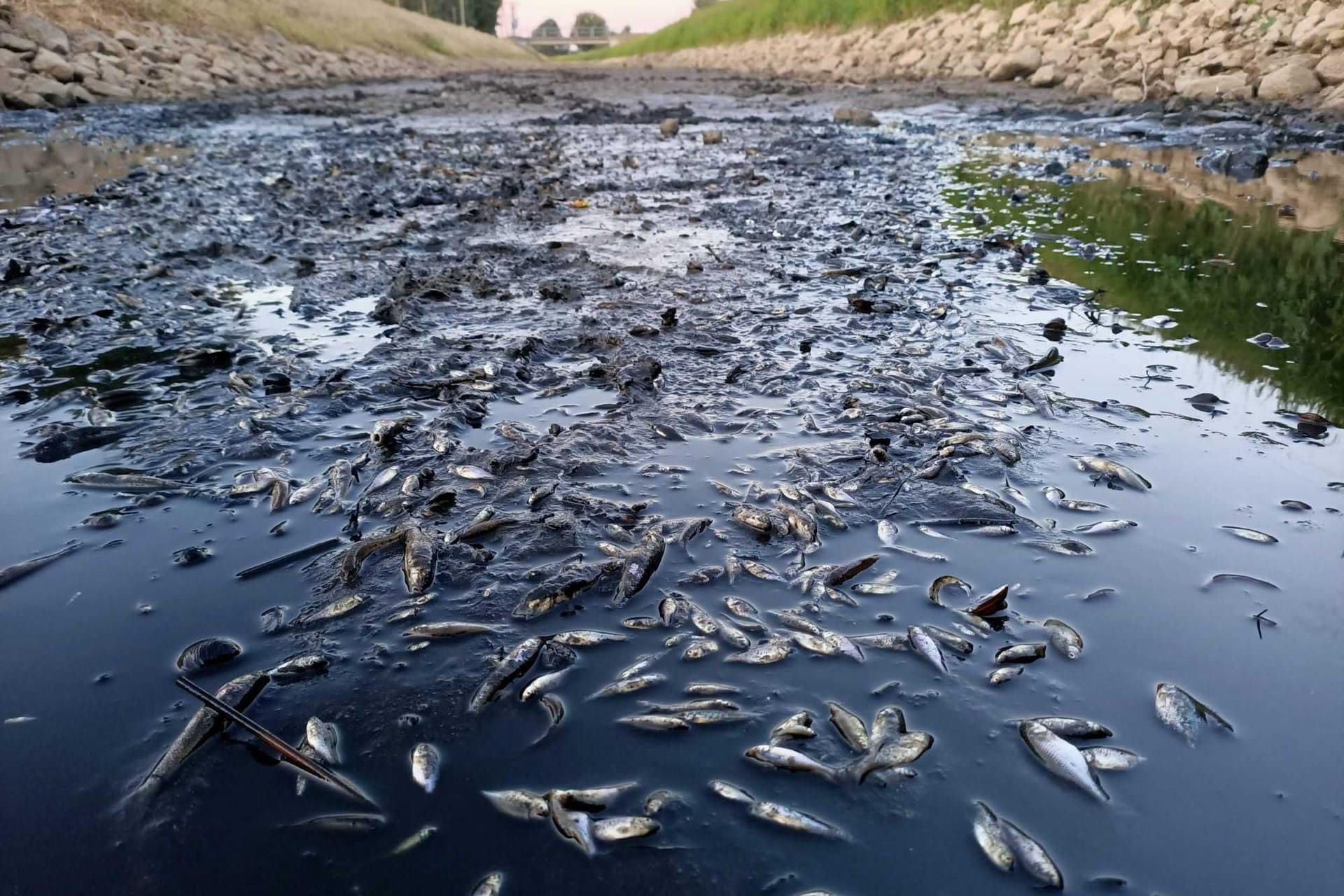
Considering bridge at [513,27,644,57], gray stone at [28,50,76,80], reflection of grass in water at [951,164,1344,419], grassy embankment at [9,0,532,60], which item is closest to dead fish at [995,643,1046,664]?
reflection of grass in water at [951,164,1344,419]

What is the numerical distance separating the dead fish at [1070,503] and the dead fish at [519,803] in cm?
253

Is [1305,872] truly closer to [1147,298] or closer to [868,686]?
[868,686]

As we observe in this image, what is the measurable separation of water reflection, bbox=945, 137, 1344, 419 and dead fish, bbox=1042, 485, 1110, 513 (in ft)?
6.40

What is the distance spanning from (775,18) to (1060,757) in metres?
59.6

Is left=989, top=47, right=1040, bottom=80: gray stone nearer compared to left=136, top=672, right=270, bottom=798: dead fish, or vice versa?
left=136, top=672, right=270, bottom=798: dead fish

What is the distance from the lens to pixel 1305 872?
74.0 inches

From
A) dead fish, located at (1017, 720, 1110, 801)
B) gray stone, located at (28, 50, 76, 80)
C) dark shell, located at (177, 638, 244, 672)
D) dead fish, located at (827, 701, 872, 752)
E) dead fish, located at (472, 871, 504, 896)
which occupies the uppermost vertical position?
dead fish, located at (1017, 720, 1110, 801)

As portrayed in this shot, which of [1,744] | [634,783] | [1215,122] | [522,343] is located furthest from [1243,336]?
[1215,122]

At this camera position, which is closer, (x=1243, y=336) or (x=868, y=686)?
(x=868, y=686)

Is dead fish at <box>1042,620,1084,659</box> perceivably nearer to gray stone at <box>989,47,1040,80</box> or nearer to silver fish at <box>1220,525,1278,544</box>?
silver fish at <box>1220,525,1278,544</box>

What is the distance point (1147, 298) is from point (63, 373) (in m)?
7.64

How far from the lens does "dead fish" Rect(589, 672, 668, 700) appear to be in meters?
2.44

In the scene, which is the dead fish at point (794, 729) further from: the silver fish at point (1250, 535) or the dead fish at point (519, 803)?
the silver fish at point (1250, 535)

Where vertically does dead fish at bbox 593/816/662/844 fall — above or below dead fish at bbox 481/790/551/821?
above
